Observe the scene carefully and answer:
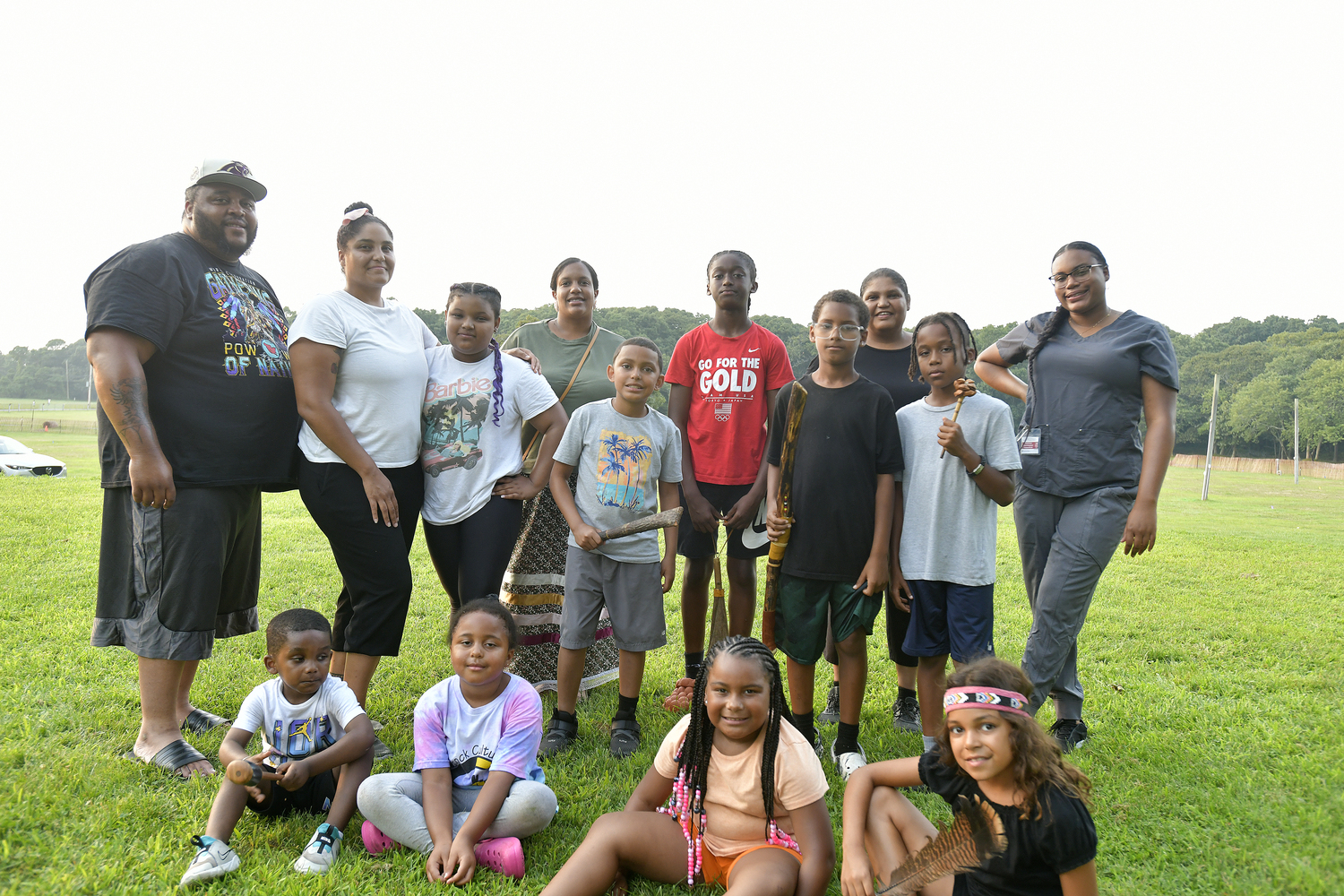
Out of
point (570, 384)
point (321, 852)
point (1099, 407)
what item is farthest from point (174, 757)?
point (1099, 407)

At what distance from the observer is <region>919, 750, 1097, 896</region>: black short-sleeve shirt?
221 cm

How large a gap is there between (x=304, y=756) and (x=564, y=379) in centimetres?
247

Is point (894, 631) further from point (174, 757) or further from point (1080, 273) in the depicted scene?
point (174, 757)

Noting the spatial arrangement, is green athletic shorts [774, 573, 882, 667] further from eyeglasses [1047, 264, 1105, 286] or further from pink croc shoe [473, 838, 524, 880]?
eyeglasses [1047, 264, 1105, 286]

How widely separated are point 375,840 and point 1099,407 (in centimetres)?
377

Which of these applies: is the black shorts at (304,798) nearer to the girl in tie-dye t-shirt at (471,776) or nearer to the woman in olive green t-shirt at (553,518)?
the girl in tie-dye t-shirt at (471,776)

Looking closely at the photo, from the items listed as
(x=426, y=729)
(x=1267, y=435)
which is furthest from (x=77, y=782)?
(x=1267, y=435)

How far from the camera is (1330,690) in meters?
5.13

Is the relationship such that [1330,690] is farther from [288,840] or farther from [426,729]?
[288,840]

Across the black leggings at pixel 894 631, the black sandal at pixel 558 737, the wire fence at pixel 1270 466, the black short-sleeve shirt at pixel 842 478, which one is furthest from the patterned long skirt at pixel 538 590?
the wire fence at pixel 1270 466

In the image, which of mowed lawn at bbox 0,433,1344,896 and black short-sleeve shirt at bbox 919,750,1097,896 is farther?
mowed lawn at bbox 0,433,1344,896

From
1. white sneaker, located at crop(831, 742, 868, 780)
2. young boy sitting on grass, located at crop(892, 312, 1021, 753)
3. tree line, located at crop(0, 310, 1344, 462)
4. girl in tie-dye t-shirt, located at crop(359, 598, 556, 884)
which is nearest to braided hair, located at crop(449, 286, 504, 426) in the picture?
girl in tie-dye t-shirt, located at crop(359, 598, 556, 884)

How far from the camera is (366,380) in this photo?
12.1ft

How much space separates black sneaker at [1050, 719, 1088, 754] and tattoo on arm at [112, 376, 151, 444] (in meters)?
4.60
